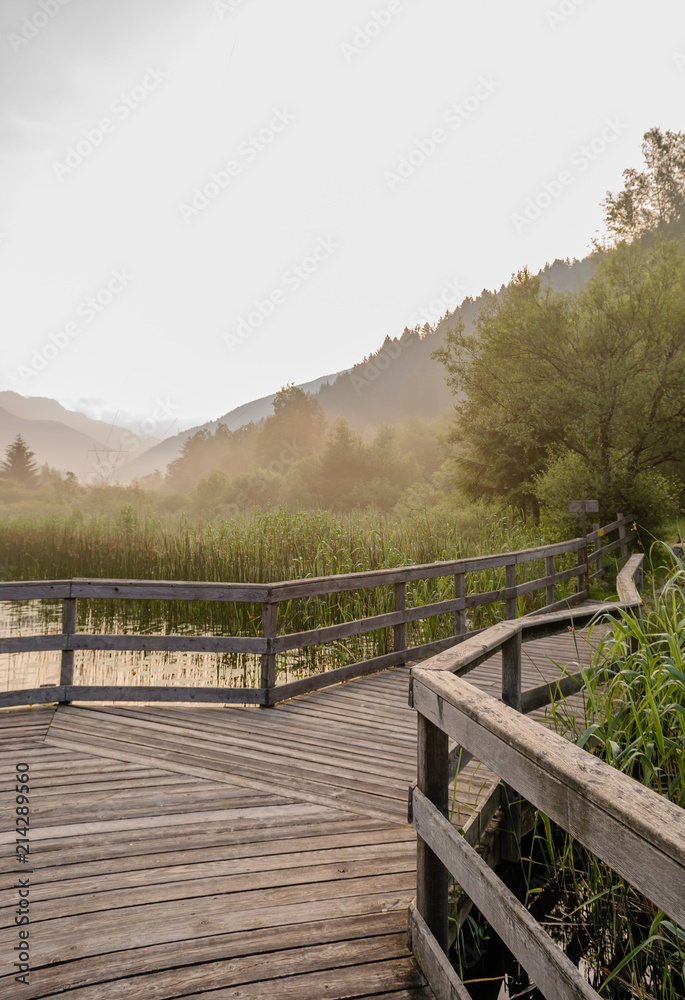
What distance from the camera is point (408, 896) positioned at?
2338mm

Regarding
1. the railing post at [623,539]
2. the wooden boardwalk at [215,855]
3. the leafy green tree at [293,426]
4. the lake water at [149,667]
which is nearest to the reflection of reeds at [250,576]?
the lake water at [149,667]

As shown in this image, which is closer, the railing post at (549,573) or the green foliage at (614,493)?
the railing post at (549,573)

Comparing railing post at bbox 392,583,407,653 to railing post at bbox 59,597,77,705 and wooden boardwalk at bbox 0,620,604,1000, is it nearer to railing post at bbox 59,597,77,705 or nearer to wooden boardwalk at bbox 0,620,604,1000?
wooden boardwalk at bbox 0,620,604,1000

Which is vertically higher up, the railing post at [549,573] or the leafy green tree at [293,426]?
the leafy green tree at [293,426]

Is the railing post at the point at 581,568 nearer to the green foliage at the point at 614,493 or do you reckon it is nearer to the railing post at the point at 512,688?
the green foliage at the point at 614,493

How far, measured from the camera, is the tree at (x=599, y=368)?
16.6m

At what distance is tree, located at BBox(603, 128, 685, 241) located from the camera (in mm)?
31547

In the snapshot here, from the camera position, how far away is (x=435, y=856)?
1949 millimetres

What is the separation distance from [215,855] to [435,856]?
116 centimetres

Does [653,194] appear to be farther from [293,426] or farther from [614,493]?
[293,426]

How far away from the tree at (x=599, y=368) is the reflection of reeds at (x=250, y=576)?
17.6 ft

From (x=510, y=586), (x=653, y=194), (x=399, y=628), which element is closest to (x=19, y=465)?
(x=653, y=194)

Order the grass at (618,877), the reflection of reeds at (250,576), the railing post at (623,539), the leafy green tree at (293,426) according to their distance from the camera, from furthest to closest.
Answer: the leafy green tree at (293,426) → the railing post at (623,539) → the reflection of reeds at (250,576) → the grass at (618,877)

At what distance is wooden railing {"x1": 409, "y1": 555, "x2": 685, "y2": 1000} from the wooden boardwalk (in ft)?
1.17
